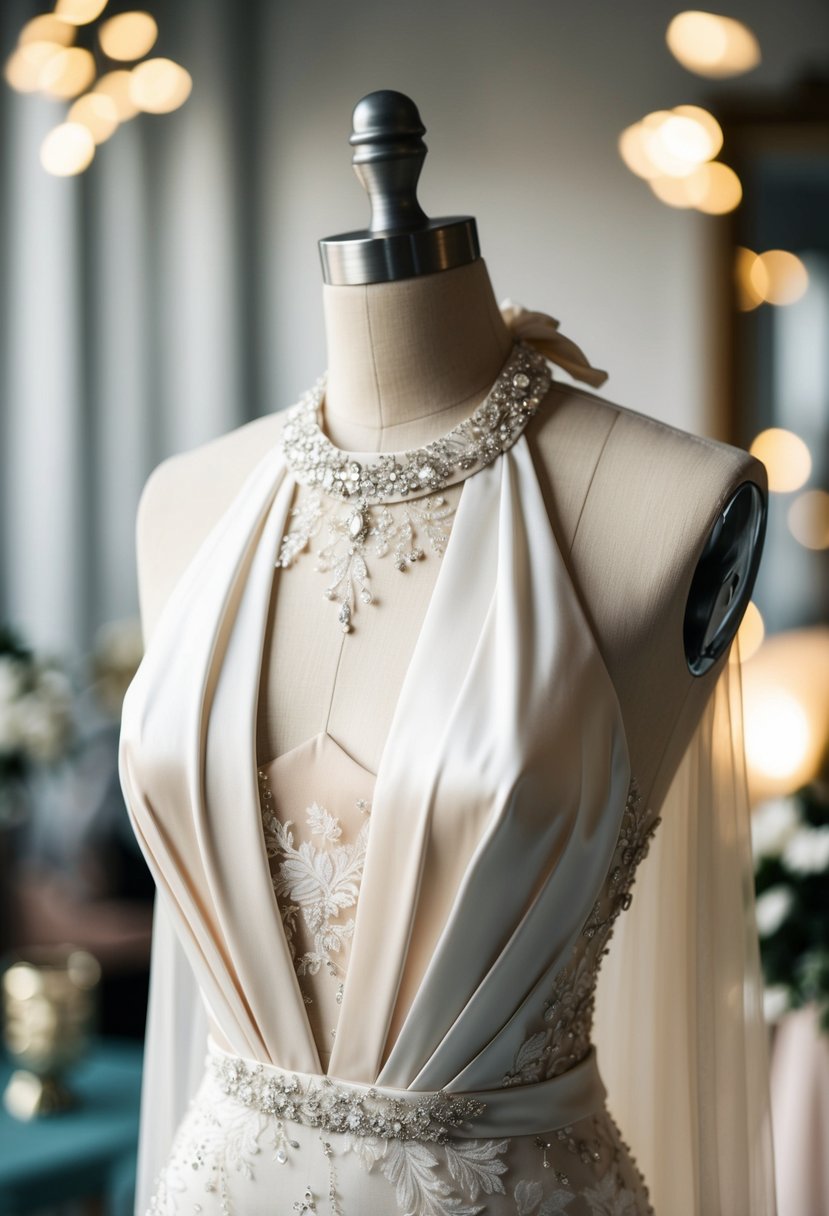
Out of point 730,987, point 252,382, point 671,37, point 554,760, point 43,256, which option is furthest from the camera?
point 252,382

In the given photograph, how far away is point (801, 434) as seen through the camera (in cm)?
361

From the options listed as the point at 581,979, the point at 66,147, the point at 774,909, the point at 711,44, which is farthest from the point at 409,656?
the point at 66,147

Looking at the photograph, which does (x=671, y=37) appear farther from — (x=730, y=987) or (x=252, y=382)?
(x=730, y=987)

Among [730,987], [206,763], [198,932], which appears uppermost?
[206,763]

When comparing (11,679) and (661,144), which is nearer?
(11,679)

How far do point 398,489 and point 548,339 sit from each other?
0.28m

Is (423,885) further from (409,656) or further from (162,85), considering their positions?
(162,85)

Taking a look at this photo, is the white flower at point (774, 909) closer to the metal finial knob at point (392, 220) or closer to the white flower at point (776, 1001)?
the white flower at point (776, 1001)

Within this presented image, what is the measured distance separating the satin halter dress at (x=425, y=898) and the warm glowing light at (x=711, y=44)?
2.70 meters

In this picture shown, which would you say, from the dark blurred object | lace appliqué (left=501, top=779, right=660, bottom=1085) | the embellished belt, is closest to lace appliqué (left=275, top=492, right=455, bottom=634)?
lace appliqué (left=501, top=779, right=660, bottom=1085)

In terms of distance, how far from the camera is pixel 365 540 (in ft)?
4.40

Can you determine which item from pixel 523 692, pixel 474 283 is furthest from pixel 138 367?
pixel 523 692

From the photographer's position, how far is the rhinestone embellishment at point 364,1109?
118cm

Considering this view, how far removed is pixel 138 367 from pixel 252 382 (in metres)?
0.40
